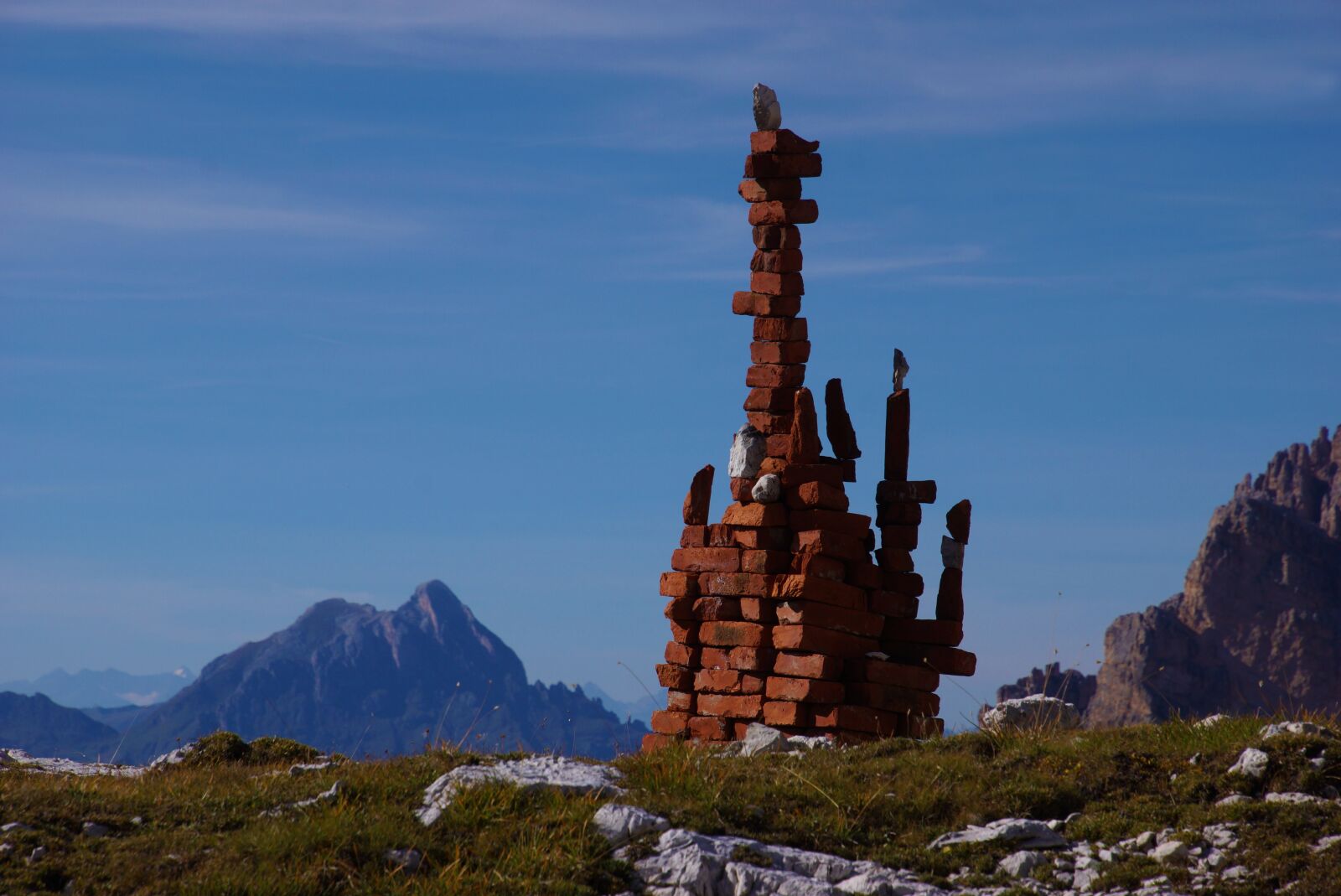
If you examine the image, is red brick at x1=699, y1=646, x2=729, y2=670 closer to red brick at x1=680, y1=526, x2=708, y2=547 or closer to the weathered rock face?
red brick at x1=680, y1=526, x2=708, y2=547

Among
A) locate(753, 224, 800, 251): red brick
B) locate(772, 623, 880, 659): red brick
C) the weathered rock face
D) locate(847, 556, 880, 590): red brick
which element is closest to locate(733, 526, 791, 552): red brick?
locate(847, 556, 880, 590): red brick

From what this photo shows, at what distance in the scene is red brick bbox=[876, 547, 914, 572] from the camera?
622 inches

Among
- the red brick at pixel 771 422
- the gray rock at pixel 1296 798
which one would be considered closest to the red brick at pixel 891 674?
the red brick at pixel 771 422

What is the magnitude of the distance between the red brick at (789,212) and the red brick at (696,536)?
3.48m

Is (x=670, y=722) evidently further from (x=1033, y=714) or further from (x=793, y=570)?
(x=1033, y=714)

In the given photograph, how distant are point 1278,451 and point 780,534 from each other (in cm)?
18489

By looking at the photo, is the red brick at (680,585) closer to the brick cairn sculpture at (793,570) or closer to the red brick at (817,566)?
the brick cairn sculpture at (793,570)

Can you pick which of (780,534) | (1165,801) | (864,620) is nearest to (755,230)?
(780,534)

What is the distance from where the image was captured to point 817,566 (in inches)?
589

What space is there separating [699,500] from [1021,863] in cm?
756

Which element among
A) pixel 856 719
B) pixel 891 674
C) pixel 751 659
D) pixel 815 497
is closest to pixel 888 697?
pixel 891 674

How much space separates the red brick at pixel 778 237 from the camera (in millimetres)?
16062

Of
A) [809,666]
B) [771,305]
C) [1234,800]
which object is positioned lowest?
[1234,800]

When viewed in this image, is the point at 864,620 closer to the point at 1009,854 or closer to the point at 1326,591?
the point at 1009,854
